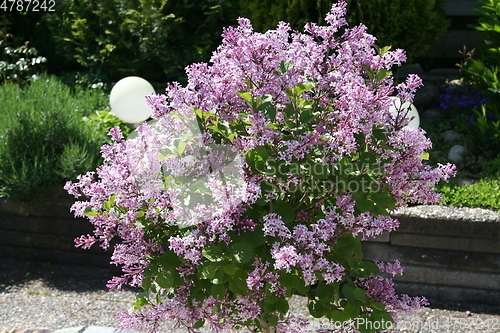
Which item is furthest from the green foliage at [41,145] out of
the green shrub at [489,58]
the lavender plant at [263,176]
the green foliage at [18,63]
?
the green shrub at [489,58]

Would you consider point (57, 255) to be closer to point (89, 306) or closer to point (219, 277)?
point (89, 306)

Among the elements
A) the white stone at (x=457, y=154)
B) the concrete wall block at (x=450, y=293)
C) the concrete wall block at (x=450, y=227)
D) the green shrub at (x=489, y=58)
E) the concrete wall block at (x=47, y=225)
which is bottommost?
the concrete wall block at (x=450, y=293)

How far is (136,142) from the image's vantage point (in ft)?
6.85

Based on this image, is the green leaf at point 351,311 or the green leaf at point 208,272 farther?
the green leaf at point 351,311

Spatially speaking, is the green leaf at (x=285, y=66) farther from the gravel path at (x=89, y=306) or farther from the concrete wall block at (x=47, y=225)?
the concrete wall block at (x=47, y=225)

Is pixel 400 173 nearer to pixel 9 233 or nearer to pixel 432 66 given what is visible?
pixel 9 233

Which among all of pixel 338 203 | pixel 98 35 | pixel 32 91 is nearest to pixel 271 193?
pixel 338 203

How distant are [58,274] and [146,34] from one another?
7.66 ft

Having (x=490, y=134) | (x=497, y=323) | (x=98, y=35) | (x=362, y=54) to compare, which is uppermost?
(x=98, y=35)

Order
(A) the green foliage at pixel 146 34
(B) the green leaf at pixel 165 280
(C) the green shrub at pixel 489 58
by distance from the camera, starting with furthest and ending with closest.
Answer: (A) the green foliage at pixel 146 34 < (C) the green shrub at pixel 489 58 < (B) the green leaf at pixel 165 280

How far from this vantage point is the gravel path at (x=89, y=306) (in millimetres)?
3631

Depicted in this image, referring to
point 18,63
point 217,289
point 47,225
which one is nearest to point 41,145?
point 47,225

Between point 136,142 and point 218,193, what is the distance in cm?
39

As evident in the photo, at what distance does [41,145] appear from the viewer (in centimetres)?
465
